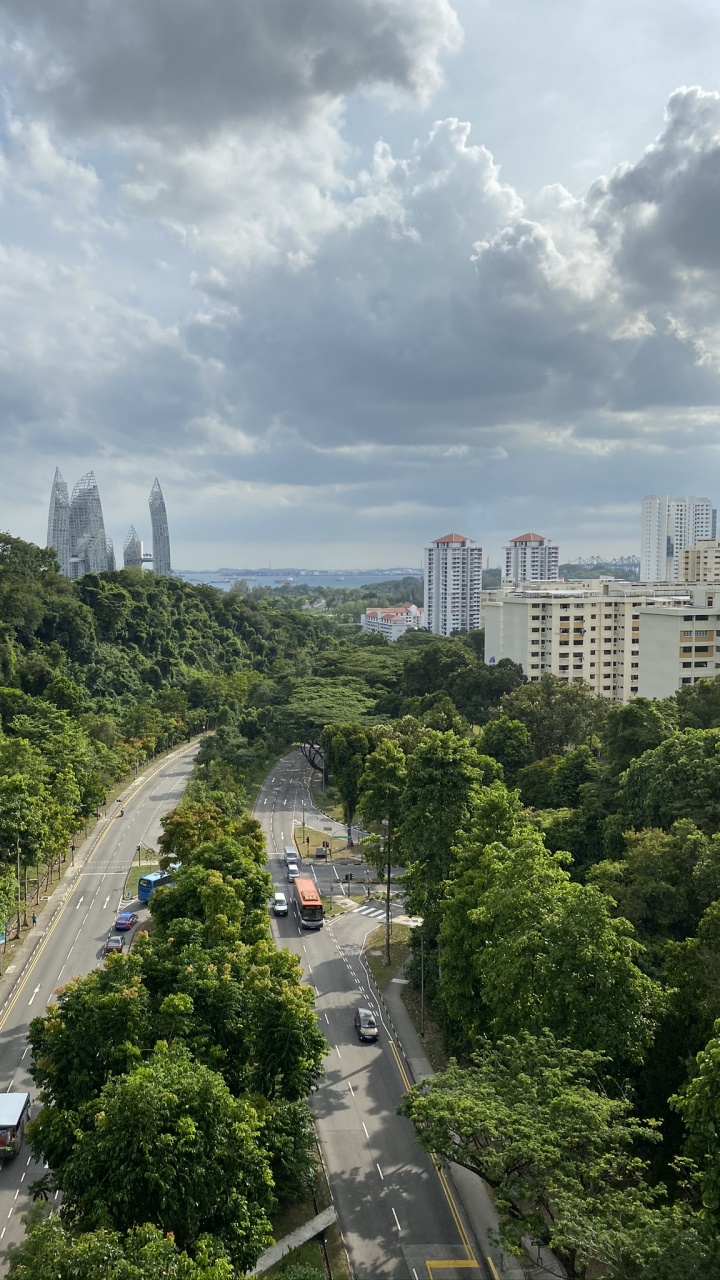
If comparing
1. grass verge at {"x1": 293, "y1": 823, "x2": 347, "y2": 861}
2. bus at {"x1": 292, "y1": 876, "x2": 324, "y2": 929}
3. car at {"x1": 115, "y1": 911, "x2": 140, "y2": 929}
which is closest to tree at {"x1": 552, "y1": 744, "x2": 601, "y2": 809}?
bus at {"x1": 292, "y1": 876, "x2": 324, "y2": 929}

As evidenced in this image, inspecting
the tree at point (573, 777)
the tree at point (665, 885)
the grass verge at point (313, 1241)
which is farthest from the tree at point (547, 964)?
the tree at point (573, 777)

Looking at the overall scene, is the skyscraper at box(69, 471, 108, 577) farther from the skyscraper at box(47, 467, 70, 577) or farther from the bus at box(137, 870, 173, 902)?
the bus at box(137, 870, 173, 902)

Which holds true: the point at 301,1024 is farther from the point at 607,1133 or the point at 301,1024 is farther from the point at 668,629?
the point at 668,629

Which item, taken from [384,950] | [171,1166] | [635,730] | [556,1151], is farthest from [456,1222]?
[635,730]

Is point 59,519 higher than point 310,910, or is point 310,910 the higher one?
point 59,519

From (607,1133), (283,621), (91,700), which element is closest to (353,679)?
(91,700)

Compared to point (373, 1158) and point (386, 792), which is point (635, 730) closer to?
point (386, 792)
